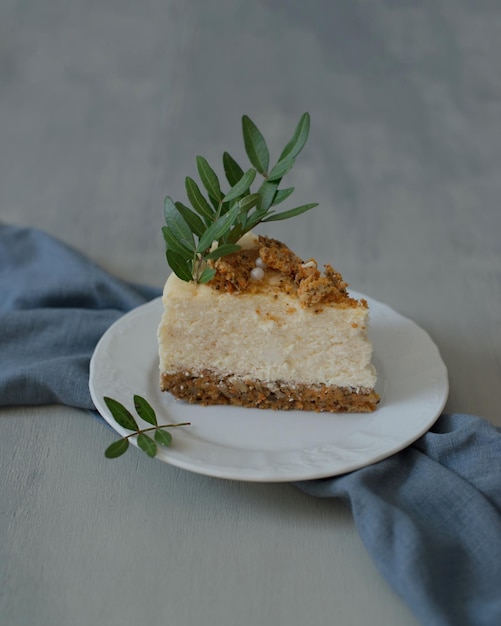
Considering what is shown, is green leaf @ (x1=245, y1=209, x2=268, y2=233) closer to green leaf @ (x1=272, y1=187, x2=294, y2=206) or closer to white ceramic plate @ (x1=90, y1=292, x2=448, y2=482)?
green leaf @ (x1=272, y1=187, x2=294, y2=206)

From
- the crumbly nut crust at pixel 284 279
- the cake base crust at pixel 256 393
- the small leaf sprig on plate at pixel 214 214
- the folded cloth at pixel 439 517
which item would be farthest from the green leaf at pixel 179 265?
the folded cloth at pixel 439 517

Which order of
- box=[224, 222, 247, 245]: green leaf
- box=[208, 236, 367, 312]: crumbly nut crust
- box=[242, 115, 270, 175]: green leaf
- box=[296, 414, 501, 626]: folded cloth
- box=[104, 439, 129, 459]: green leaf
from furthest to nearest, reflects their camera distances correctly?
box=[242, 115, 270, 175]: green leaf, box=[224, 222, 247, 245]: green leaf, box=[208, 236, 367, 312]: crumbly nut crust, box=[104, 439, 129, 459]: green leaf, box=[296, 414, 501, 626]: folded cloth

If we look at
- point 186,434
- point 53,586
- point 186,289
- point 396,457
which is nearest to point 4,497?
point 53,586

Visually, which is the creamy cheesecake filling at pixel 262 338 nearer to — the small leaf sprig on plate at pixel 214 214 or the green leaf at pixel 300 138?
the small leaf sprig on plate at pixel 214 214

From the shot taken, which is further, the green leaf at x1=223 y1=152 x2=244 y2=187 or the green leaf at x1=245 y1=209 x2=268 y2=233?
the green leaf at x1=223 y1=152 x2=244 y2=187

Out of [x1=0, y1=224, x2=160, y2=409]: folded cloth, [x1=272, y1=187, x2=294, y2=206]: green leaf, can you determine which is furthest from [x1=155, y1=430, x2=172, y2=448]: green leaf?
[x1=272, y1=187, x2=294, y2=206]: green leaf

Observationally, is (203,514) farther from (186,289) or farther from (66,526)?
(186,289)
